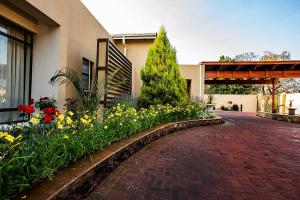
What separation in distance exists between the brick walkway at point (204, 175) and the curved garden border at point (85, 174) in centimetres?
13

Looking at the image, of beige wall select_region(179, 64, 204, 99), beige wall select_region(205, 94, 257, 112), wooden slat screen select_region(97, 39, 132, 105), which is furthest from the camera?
beige wall select_region(205, 94, 257, 112)

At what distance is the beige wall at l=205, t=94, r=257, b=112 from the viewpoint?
25.7m

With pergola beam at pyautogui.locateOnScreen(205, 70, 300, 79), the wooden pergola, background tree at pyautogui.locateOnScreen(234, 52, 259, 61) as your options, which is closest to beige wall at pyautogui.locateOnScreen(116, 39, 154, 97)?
the wooden pergola

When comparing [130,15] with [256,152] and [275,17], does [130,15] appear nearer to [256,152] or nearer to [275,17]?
[275,17]

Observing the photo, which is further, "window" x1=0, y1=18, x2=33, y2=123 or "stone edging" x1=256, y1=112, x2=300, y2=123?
"stone edging" x1=256, y1=112, x2=300, y2=123

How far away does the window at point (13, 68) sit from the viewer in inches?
159

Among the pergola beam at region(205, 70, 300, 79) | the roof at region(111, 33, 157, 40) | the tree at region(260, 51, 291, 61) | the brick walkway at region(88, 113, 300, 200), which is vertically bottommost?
the brick walkway at region(88, 113, 300, 200)

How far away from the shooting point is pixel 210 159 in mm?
4383

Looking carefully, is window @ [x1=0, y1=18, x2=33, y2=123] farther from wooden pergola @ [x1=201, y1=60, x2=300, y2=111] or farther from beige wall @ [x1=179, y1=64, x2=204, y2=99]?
wooden pergola @ [x1=201, y1=60, x2=300, y2=111]

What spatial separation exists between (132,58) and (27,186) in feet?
32.9

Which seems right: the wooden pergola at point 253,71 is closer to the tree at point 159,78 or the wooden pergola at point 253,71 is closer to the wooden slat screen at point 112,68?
the tree at point 159,78

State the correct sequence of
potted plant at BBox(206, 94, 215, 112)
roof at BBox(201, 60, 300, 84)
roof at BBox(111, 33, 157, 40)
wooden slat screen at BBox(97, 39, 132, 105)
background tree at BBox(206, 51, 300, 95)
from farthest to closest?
background tree at BBox(206, 51, 300, 95) < roof at BBox(201, 60, 300, 84) < potted plant at BBox(206, 94, 215, 112) < roof at BBox(111, 33, 157, 40) < wooden slat screen at BBox(97, 39, 132, 105)

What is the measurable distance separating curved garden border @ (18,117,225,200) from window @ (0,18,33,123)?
2044 millimetres

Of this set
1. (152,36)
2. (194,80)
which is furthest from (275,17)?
(152,36)
